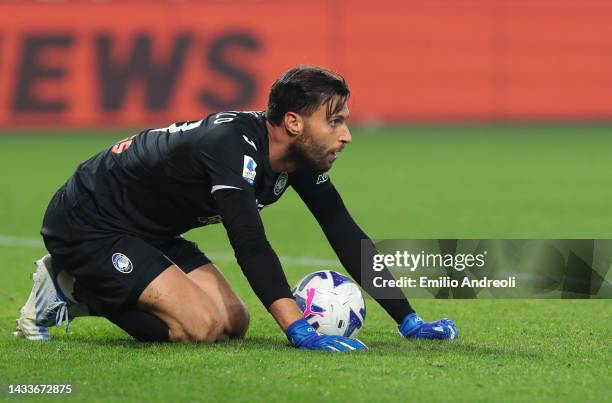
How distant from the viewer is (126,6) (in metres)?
22.1

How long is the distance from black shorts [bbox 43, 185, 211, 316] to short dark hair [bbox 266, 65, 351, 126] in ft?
3.26

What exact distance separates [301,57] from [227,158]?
16.6 m

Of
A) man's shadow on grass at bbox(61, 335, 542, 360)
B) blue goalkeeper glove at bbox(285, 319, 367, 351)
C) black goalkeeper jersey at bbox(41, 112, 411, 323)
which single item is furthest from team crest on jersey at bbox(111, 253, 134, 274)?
blue goalkeeper glove at bbox(285, 319, 367, 351)

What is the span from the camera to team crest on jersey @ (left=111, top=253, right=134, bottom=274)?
20.3ft

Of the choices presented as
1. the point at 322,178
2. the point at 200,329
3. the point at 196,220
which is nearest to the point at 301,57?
the point at 322,178

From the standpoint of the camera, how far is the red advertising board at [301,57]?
70.9ft

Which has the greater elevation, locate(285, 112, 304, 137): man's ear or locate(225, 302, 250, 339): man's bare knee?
locate(285, 112, 304, 137): man's ear

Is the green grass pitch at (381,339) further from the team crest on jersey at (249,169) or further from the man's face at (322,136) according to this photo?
the man's face at (322,136)

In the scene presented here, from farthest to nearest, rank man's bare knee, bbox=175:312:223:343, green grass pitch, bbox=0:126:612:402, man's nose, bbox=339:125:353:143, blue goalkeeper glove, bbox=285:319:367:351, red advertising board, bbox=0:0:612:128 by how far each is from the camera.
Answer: red advertising board, bbox=0:0:612:128 → man's bare knee, bbox=175:312:223:343 → man's nose, bbox=339:125:353:143 → blue goalkeeper glove, bbox=285:319:367:351 → green grass pitch, bbox=0:126:612:402

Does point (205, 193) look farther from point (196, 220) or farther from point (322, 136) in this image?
point (322, 136)

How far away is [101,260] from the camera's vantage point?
623 cm

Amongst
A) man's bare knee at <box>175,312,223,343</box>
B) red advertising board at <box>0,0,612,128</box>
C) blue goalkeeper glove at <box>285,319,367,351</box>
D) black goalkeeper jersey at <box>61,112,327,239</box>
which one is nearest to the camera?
blue goalkeeper glove at <box>285,319,367,351</box>

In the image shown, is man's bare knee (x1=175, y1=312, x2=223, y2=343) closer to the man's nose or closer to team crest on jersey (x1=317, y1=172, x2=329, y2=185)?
team crest on jersey (x1=317, y1=172, x2=329, y2=185)

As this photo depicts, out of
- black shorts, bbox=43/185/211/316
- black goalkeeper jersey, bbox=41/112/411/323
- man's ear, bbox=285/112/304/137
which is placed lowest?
black shorts, bbox=43/185/211/316
